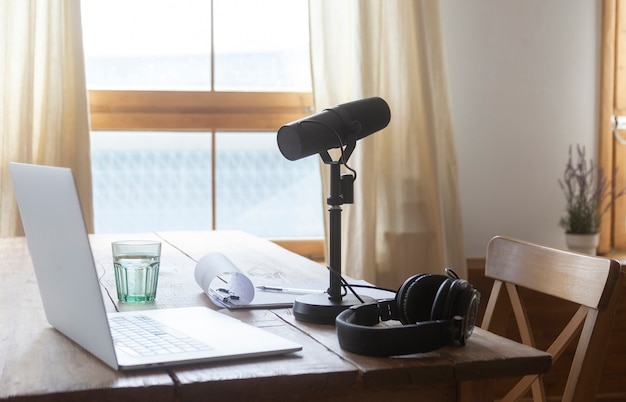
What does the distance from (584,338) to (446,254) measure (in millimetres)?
1819

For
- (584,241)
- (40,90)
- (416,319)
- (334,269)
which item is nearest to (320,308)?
(334,269)

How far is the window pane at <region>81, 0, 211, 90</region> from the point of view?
10.1ft

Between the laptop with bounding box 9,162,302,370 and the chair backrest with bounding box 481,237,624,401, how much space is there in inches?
19.9

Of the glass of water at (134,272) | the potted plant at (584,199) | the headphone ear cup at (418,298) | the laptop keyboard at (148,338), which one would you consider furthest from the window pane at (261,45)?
the headphone ear cup at (418,298)

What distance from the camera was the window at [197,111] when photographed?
3.09 metres

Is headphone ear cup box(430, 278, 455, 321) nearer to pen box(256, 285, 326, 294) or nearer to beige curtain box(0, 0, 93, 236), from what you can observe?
pen box(256, 285, 326, 294)

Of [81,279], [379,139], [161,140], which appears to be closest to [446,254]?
[379,139]

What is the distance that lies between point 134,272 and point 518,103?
2.28m

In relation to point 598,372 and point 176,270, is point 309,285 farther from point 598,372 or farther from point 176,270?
point 598,372

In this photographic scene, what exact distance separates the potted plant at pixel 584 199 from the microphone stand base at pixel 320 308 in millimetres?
2155

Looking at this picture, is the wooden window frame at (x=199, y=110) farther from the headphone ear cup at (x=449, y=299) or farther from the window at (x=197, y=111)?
the headphone ear cup at (x=449, y=299)

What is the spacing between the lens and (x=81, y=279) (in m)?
0.94

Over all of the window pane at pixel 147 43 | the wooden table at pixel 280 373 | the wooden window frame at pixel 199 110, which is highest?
the window pane at pixel 147 43

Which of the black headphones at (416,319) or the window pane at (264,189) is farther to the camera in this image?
the window pane at (264,189)
